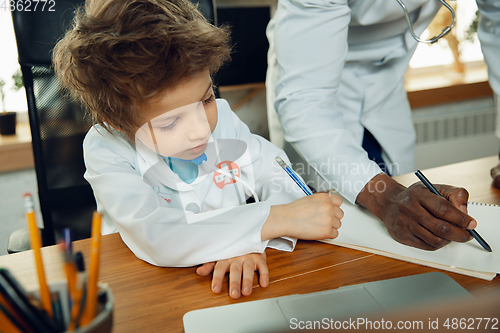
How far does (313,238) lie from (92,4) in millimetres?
541

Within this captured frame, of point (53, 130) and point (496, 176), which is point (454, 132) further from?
point (53, 130)

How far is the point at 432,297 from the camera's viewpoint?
0.46 metres

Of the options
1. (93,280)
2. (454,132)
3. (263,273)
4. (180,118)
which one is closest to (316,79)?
(180,118)

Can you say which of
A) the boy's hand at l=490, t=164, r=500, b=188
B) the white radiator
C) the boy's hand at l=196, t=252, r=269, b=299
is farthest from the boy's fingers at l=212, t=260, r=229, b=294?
the white radiator

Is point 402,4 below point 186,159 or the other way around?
the other way around

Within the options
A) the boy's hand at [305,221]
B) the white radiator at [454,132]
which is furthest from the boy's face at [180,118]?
the white radiator at [454,132]

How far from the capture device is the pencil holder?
10.9 inches

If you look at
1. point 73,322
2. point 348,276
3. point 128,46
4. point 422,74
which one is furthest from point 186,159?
point 422,74

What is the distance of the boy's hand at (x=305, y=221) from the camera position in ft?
2.00

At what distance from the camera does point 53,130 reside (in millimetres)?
921

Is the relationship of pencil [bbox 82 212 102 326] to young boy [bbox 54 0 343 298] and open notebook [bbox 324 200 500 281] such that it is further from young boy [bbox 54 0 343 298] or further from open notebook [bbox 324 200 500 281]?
open notebook [bbox 324 200 500 281]

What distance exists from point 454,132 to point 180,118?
2.11 m

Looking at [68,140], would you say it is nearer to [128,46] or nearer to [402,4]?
[128,46]

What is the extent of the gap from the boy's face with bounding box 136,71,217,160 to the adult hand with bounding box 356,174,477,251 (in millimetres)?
332
